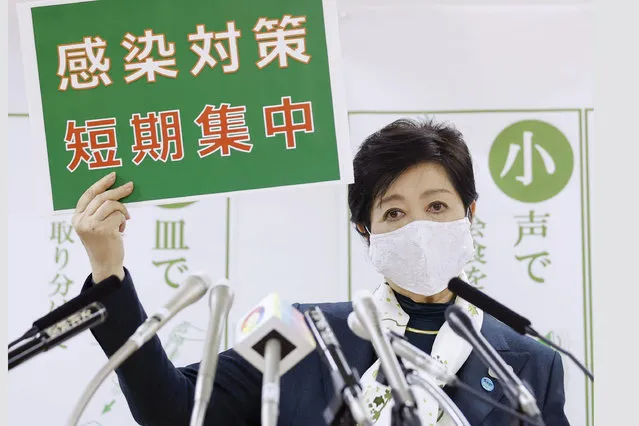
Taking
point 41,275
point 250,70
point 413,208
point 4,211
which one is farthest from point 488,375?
point 41,275

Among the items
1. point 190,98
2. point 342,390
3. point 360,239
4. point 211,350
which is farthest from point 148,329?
point 360,239

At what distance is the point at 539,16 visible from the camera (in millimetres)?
2781

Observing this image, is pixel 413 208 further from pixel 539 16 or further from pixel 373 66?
pixel 539 16

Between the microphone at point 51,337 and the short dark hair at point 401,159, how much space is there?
30.3 inches

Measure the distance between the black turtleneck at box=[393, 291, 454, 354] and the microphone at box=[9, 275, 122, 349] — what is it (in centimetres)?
73

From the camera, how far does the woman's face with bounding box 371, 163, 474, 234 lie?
1505mm

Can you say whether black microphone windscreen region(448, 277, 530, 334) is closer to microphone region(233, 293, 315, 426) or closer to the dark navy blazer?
microphone region(233, 293, 315, 426)

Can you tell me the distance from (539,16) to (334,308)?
167 centimetres

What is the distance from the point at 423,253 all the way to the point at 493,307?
51cm

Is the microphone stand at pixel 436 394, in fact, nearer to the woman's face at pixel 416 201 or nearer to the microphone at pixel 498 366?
the microphone at pixel 498 366

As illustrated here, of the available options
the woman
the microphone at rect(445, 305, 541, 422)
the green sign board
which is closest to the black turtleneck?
the woman

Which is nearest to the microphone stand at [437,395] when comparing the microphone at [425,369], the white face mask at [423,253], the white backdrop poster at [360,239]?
the microphone at [425,369]

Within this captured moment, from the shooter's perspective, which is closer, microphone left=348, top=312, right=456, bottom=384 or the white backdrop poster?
microphone left=348, top=312, right=456, bottom=384

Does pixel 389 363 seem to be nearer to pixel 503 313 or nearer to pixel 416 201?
pixel 503 313
